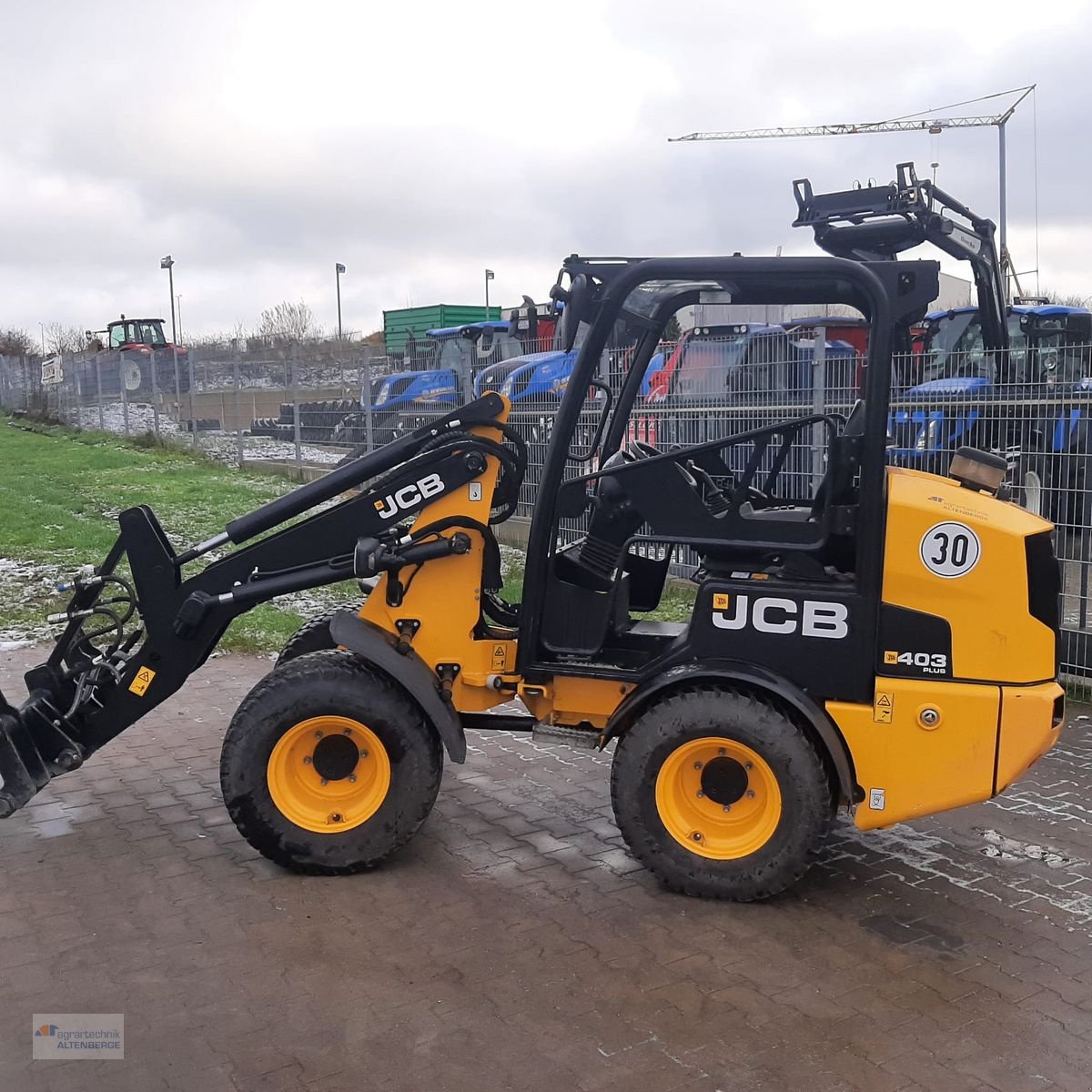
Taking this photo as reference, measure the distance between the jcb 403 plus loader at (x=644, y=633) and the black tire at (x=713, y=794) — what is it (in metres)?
0.01

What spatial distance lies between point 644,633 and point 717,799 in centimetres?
85

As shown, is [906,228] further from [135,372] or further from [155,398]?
[135,372]

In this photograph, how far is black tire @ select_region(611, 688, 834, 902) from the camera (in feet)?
13.7

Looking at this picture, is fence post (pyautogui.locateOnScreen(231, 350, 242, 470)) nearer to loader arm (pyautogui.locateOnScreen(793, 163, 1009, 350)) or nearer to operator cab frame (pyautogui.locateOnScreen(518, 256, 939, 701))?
loader arm (pyautogui.locateOnScreen(793, 163, 1009, 350))

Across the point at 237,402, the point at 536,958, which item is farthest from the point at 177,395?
the point at 536,958

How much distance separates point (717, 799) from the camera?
4352mm

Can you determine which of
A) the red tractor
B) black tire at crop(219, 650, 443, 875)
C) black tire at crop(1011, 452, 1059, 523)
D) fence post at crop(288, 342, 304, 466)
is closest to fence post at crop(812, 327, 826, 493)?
black tire at crop(1011, 452, 1059, 523)

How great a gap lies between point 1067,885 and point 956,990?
106 cm

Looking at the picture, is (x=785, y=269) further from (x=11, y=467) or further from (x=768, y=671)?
(x=11, y=467)

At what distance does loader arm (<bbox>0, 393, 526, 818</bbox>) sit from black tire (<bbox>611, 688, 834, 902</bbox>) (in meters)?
1.06

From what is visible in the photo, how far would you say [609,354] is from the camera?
6719 mm

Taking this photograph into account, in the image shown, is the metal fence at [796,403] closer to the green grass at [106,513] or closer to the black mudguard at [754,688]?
the black mudguard at [754,688]

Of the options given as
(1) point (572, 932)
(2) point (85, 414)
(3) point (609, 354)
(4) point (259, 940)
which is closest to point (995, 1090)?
(1) point (572, 932)

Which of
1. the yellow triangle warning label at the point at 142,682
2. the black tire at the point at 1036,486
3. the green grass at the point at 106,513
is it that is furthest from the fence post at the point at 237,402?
the yellow triangle warning label at the point at 142,682
